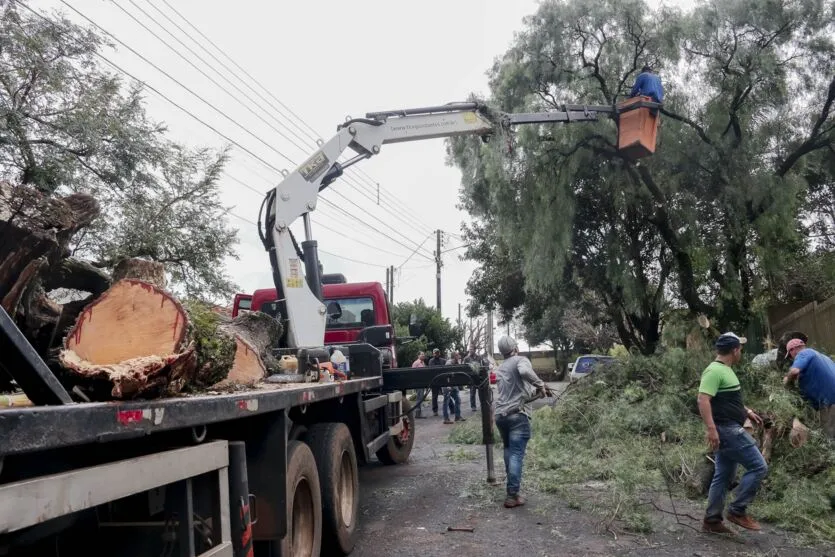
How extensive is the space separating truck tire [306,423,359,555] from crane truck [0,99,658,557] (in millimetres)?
11

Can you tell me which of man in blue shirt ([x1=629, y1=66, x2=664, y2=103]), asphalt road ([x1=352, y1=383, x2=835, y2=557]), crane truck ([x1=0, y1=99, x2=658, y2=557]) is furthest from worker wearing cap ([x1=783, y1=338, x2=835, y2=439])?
man in blue shirt ([x1=629, y1=66, x2=664, y2=103])

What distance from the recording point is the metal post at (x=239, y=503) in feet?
11.0

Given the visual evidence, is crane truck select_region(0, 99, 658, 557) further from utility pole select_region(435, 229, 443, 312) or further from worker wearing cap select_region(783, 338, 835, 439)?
utility pole select_region(435, 229, 443, 312)

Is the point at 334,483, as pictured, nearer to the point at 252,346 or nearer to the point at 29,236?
the point at 252,346

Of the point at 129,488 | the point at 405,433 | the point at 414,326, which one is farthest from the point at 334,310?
the point at 129,488

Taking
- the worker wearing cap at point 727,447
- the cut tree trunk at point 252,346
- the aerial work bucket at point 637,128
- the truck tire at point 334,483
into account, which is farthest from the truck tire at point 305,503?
the aerial work bucket at point 637,128

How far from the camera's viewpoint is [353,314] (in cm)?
1036

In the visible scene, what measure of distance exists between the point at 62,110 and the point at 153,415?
10.0 metres

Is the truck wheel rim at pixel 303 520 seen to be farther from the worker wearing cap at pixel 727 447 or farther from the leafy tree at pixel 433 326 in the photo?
the leafy tree at pixel 433 326

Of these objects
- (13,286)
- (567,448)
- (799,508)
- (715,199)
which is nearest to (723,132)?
(715,199)

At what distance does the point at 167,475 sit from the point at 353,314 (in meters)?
7.57

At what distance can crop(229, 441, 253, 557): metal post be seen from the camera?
3.34m

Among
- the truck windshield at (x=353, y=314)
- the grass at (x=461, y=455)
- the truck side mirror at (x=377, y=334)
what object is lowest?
the grass at (x=461, y=455)

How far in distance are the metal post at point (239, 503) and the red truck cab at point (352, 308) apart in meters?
6.62
